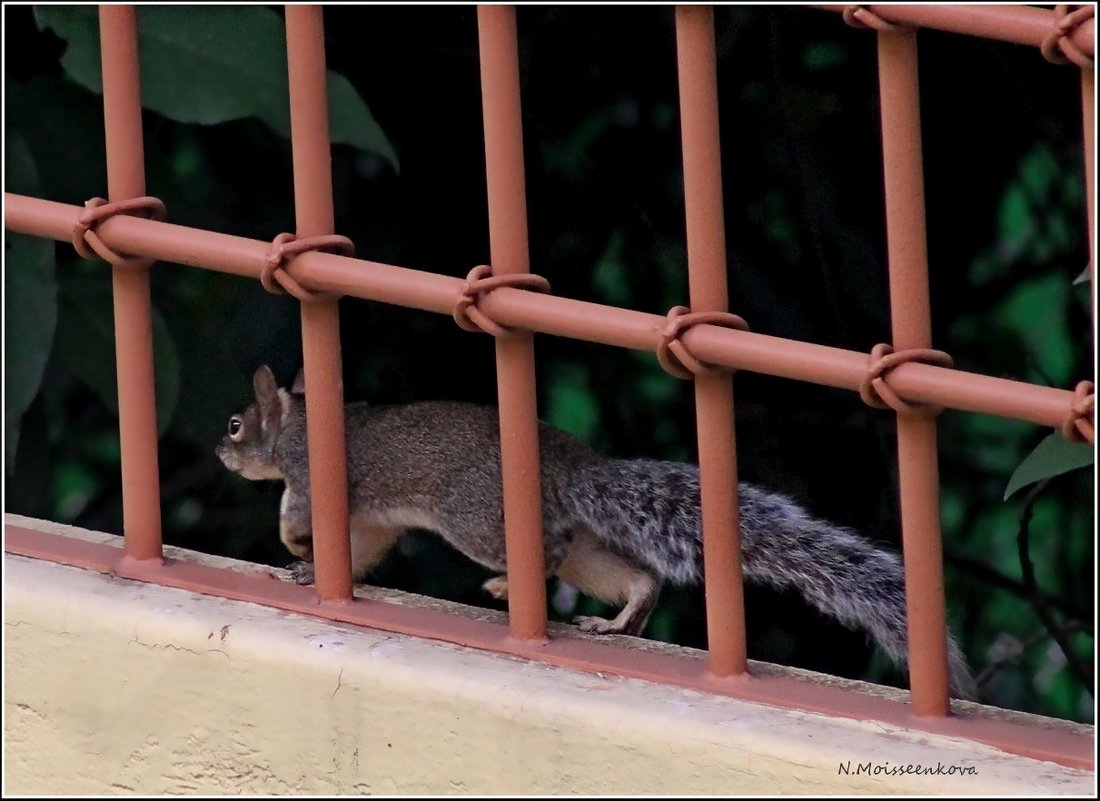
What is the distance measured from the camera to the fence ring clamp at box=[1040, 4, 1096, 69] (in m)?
1.54

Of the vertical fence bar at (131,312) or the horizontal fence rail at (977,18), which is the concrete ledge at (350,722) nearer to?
the vertical fence bar at (131,312)

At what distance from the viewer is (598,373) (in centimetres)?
312

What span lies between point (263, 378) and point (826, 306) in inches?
39.6

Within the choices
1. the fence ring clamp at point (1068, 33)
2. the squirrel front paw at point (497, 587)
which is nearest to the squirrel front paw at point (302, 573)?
the squirrel front paw at point (497, 587)

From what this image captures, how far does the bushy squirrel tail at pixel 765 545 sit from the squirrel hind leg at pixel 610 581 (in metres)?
0.02

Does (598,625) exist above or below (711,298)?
below

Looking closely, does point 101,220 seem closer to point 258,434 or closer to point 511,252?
point 511,252

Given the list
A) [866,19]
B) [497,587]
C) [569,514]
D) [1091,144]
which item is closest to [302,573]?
[497,587]

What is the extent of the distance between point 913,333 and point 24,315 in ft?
4.23

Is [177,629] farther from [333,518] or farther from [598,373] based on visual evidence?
[598,373]

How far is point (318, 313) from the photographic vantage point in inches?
78.5

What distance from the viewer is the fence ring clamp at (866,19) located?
1626 mm

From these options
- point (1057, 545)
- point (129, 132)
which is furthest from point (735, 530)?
point (1057, 545)

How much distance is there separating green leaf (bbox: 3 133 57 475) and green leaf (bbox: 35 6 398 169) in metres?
0.23
